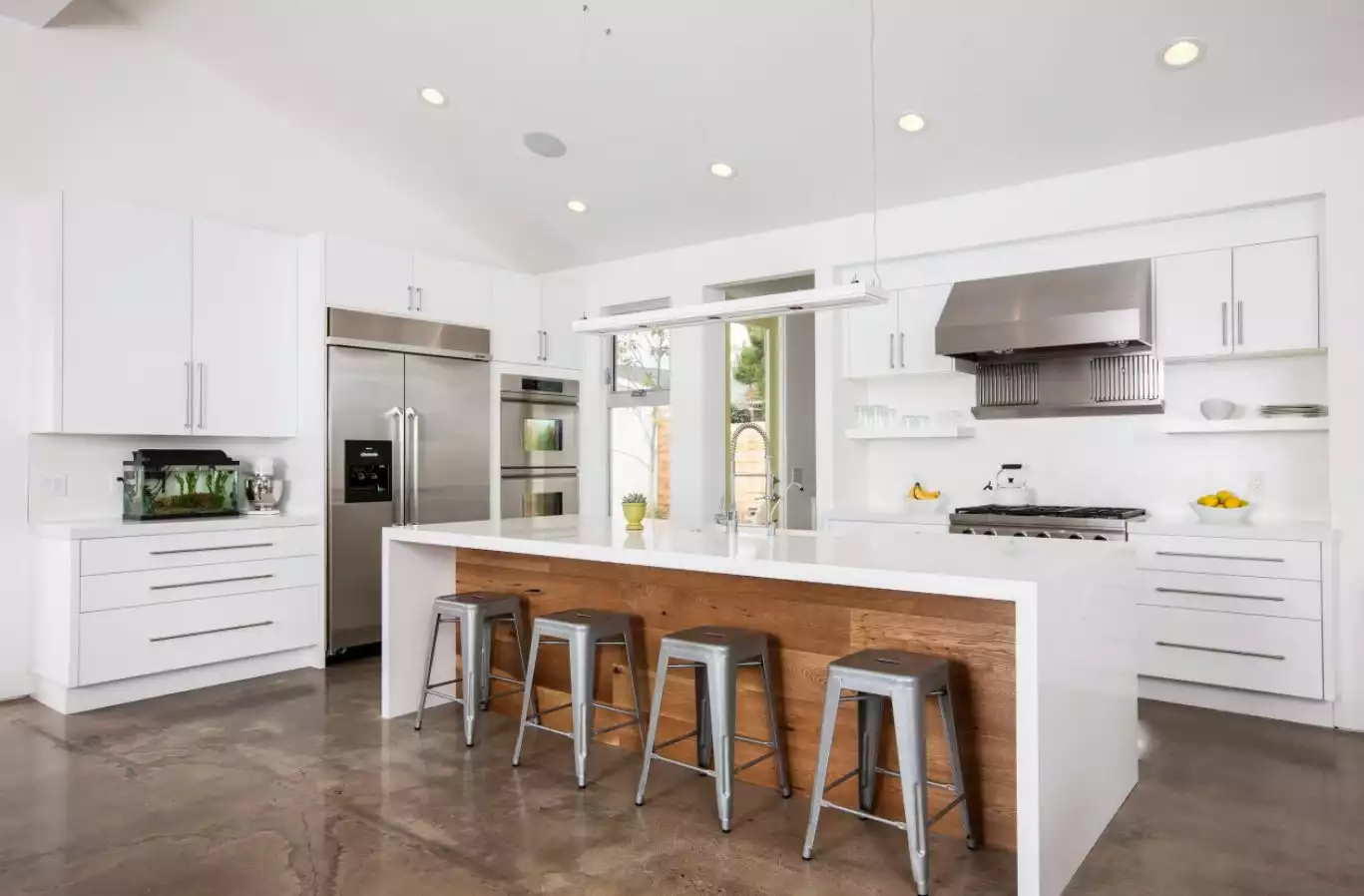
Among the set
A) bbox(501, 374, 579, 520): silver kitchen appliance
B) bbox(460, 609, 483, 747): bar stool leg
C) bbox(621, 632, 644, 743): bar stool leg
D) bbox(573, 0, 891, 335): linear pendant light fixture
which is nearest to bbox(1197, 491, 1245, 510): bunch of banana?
bbox(573, 0, 891, 335): linear pendant light fixture

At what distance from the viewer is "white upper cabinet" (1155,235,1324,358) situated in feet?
13.6

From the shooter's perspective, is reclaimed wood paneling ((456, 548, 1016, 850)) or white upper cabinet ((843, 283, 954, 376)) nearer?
reclaimed wood paneling ((456, 548, 1016, 850))

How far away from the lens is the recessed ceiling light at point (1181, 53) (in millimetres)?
3646

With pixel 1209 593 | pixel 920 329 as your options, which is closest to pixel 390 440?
pixel 920 329

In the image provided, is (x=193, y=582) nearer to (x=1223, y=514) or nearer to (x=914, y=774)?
(x=914, y=774)

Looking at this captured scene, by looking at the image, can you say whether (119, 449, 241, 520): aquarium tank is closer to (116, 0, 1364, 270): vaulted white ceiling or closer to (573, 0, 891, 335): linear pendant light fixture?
(116, 0, 1364, 270): vaulted white ceiling

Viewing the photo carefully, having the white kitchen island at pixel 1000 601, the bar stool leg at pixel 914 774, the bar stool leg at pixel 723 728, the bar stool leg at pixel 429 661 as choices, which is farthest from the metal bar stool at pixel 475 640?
the bar stool leg at pixel 914 774

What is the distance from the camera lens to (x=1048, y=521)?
4504 millimetres

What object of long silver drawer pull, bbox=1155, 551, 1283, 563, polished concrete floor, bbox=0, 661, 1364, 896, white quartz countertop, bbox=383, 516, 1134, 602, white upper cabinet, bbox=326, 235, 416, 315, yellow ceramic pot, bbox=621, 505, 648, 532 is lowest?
polished concrete floor, bbox=0, 661, 1364, 896

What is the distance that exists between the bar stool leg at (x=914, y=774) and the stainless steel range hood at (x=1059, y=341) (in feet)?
8.76

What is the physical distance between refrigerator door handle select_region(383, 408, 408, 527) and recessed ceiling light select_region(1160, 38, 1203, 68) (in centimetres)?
418

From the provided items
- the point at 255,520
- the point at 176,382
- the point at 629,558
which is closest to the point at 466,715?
the point at 629,558

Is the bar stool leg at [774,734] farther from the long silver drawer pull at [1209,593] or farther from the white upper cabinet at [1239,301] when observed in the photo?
the white upper cabinet at [1239,301]

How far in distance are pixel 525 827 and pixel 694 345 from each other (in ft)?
12.7
